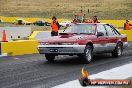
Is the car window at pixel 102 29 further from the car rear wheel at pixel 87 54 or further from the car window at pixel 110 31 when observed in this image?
the car rear wheel at pixel 87 54

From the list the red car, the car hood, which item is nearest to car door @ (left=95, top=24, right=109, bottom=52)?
the red car

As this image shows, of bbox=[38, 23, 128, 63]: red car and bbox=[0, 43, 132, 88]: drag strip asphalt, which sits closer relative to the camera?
bbox=[0, 43, 132, 88]: drag strip asphalt

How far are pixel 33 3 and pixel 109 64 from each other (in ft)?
266

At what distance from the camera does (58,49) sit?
1355 centimetres

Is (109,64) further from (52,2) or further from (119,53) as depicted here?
(52,2)

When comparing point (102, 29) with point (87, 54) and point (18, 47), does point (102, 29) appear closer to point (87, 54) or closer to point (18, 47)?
point (87, 54)

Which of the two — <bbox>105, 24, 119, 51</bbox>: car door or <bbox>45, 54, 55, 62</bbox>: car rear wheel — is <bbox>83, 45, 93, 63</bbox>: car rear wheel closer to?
<bbox>45, 54, 55, 62</bbox>: car rear wheel

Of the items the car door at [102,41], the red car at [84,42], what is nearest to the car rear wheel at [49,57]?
the red car at [84,42]

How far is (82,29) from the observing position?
49.1ft

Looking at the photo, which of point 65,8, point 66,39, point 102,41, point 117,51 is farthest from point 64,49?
point 65,8

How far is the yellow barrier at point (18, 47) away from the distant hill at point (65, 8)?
57.0 metres

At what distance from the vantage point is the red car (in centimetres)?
1353

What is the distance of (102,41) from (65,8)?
237 feet

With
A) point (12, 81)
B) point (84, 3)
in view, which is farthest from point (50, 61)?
point (84, 3)
